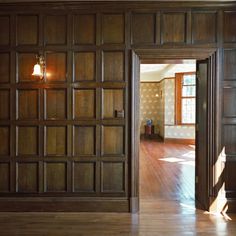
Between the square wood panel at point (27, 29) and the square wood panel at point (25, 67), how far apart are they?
0.61 feet

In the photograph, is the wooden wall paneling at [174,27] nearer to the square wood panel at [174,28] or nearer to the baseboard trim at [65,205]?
the square wood panel at [174,28]

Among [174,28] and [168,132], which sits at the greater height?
[174,28]

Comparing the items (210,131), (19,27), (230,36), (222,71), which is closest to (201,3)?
(230,36)

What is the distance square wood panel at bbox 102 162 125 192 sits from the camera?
3.70m

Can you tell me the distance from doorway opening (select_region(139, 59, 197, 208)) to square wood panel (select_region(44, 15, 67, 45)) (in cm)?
114

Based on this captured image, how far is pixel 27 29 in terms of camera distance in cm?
368

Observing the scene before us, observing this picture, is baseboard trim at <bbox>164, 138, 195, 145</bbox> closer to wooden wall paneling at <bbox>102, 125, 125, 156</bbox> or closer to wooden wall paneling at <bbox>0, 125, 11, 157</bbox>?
wooden wall paneling at <bbox>102, 125, 125, 156</bbox>

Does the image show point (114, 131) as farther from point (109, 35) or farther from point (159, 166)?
point (159, 166)

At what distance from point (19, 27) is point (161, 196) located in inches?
127

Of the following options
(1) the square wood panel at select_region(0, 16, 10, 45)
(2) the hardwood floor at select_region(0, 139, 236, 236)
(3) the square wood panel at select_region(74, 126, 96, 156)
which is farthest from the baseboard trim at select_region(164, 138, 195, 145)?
(1) the square wood panel at select_region(0, 16, 10, 45)

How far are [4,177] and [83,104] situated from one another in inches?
57.5

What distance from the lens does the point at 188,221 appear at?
3.34 metres

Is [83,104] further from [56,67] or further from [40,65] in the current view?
[40,65]

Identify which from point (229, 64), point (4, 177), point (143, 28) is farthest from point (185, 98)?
point (4, 177)
